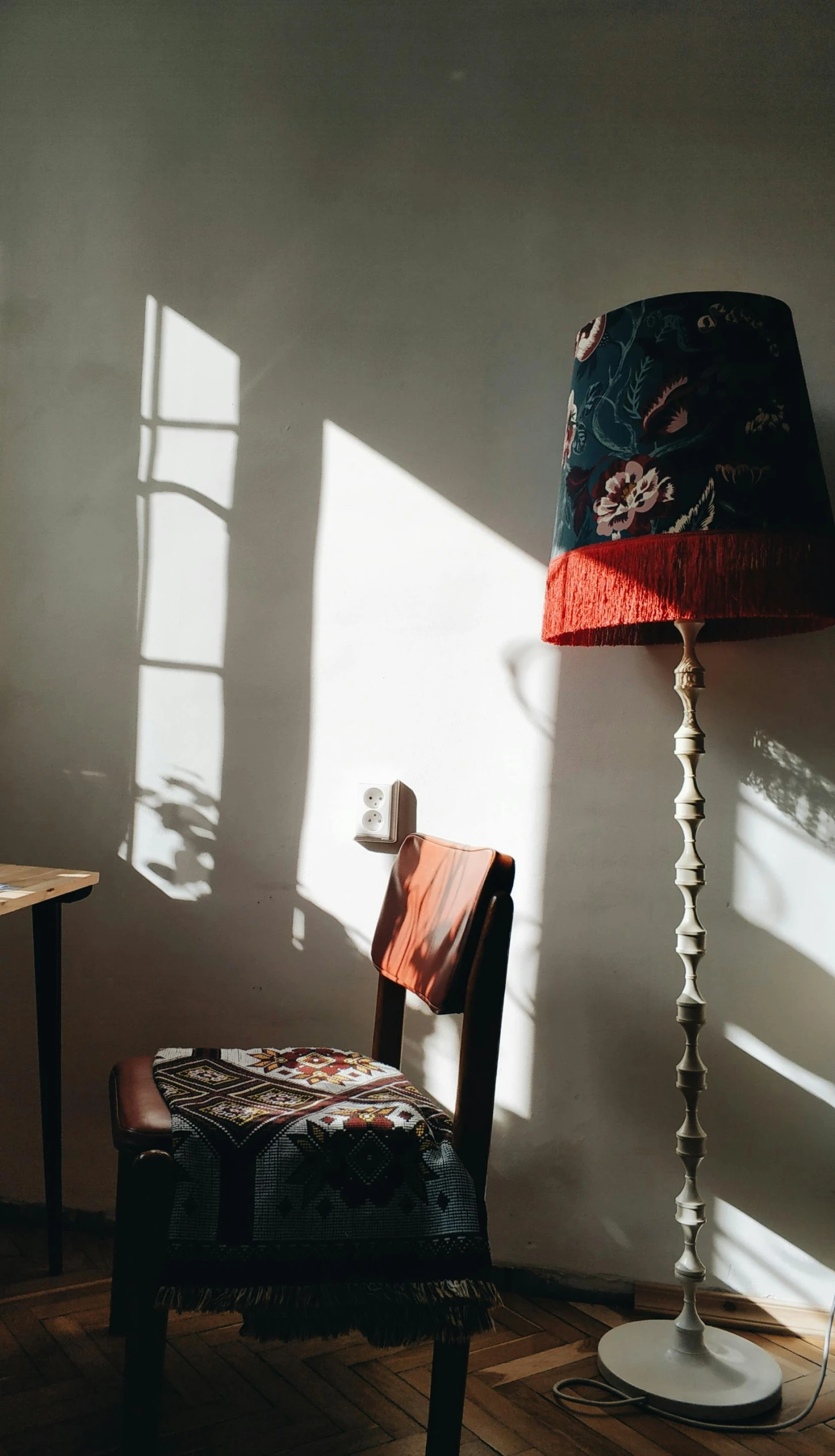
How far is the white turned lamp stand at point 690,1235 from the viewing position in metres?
1.55

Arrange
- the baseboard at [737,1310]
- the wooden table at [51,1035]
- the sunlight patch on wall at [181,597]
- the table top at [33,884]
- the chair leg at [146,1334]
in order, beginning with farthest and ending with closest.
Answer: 1. the sunlight patch on wall at [181,597]
2. the wooden table at [51,1035]
3. the baseboard at [737,1310]
4. the table top at [33,884]
5. the chair leg at [146,1334]

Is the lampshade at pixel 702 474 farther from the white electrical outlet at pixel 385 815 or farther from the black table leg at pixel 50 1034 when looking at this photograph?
the black table leg at pixel 50 1034

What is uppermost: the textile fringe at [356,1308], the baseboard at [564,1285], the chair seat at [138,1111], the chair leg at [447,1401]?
the chair seat at [138,1111]

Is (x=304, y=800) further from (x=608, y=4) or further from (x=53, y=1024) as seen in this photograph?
(x=608, y=4)

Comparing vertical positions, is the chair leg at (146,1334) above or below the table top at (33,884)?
below

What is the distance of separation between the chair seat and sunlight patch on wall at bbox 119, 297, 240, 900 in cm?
64

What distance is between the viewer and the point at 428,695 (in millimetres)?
1961

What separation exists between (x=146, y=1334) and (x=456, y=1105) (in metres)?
0.43

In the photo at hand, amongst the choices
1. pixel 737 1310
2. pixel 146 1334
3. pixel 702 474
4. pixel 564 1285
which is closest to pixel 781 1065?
pixel 737 1310

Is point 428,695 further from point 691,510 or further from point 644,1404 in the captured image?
point 644,1404

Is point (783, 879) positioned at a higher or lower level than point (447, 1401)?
higher

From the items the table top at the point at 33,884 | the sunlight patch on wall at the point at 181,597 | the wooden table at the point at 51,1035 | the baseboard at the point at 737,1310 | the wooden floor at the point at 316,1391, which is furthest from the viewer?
the sunlight patch on wall at the point at 181,597

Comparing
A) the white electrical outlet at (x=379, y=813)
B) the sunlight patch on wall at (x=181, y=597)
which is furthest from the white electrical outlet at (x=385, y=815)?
the sunlight patch on wall at (x=181, y=597)

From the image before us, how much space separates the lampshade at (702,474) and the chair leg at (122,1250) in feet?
3.15
